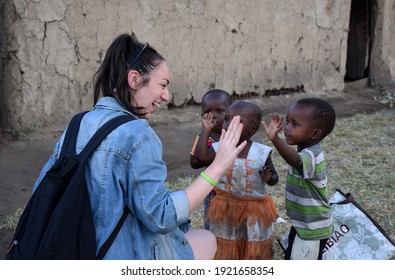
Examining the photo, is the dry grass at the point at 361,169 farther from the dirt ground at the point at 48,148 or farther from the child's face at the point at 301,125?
the child's face at the point at 301,125

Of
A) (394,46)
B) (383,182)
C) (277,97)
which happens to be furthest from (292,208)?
(394,46)

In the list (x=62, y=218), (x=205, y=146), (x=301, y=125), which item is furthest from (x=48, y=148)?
(x=62, y=218)

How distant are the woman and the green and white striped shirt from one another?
69 centimetres

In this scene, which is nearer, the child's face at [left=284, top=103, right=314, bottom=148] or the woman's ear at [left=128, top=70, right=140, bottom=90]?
the woman's ear at [left=128, top=70, right=140, bottom=90]

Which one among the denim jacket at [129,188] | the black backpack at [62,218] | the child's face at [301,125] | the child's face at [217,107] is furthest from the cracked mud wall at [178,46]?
the black backpack at [62,218]

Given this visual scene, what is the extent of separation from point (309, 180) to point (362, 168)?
2.64 meters

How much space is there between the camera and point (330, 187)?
4.52 metres

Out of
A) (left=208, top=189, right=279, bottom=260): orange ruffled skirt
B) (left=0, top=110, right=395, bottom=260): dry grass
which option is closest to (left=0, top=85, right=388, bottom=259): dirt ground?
(left=0, top=110, right=395, bottom=260): dry grass

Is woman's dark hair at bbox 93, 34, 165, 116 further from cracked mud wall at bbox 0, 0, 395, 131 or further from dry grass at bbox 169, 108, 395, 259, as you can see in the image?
cracked mud wall at bbox 0, 0, 395, 131

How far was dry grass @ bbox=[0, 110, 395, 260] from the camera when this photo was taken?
12.9 ft

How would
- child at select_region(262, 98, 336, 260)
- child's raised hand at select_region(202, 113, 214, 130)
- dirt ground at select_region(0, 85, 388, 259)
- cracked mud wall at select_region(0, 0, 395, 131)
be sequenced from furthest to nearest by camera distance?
1. cracked mud wall at select_region(0, 0, 395, 131)
2. dirt ground at select_region(0, 85, 388, 259)
3. child's raised hand at select_region(202, 113, 214, 130)
4. child at select_region(262, 98, 336, 260)

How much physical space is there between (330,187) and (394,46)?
20.1 feet

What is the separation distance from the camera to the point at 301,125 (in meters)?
2.62

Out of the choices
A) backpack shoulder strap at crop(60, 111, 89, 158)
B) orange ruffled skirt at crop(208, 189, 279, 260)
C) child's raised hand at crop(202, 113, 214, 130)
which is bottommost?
orange ruffled skirt at crop(208, 189, 279, 260)
